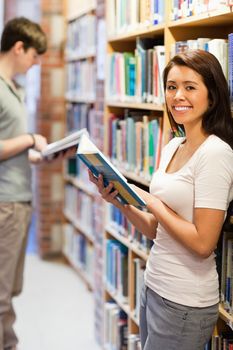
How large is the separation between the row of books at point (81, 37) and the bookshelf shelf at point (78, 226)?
125 centimetres

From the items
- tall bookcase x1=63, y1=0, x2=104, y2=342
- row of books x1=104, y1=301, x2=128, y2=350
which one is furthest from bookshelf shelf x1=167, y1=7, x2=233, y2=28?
tall bookcase x1=63, y1=0, x2=104, y2=342

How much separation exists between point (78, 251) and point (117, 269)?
173 cm

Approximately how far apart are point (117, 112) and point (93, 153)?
1.50 m

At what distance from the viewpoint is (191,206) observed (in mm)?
1932

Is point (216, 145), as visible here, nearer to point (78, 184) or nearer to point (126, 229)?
point (126, 229)

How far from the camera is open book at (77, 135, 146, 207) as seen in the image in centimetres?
192

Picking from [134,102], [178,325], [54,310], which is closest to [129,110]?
[134,102]

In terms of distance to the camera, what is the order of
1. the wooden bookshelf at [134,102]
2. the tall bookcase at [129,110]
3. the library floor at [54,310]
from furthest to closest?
the library floor at [54,310], the tall bookcase at [129,110], the wooden bookshelf at [134,102]

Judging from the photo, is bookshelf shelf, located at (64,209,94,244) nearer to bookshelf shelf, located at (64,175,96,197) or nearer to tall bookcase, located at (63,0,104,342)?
tall bookcase, located at (63,0,104,342)

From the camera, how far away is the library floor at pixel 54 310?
12.0ft

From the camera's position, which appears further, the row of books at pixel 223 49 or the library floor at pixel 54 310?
the library floor at pixel 54 310

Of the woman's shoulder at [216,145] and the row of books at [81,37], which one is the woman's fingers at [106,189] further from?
the row of books at [81,37]

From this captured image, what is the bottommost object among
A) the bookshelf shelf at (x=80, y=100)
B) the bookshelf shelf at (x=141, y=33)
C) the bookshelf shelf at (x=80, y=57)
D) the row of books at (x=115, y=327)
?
the row of books at (x=115, y=327)

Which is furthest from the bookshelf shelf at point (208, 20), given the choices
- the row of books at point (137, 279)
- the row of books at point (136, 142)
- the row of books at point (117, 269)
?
the row of books at point (117, 269)
